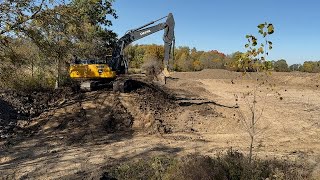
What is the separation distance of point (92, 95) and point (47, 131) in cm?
455

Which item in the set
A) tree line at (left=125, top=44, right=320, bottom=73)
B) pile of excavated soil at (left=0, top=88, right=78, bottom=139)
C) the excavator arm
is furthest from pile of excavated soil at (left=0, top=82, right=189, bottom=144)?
tree line at (left=125, top=44, right=320, bottom=73)

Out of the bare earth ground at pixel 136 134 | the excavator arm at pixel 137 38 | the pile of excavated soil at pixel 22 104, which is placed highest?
the excavator arm at pixel 137 38

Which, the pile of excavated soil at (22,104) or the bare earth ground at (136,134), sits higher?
the pile of excavated soil at (22,104)

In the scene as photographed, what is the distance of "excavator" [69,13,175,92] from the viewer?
19.6 metres

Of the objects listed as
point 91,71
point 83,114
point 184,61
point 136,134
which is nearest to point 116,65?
point 91,71

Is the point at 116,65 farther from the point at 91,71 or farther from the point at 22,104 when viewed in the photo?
the point at 22,104

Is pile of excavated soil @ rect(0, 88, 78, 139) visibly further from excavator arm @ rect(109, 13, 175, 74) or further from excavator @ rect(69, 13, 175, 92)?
excavator arm @ rect(109, 13, 175, 74)

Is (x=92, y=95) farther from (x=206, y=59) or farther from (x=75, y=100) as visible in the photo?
(x=206, y=59)

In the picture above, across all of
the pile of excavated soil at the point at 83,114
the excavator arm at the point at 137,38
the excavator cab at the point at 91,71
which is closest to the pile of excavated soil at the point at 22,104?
the pile of excavated soil at the point at 83,114

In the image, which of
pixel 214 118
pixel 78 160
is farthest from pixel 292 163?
pixel 214 118

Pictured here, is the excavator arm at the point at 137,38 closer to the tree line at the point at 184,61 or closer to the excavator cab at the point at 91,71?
the excavator cab at the point at 91,71

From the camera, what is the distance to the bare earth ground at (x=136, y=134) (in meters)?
11.2

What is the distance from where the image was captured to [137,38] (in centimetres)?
2072

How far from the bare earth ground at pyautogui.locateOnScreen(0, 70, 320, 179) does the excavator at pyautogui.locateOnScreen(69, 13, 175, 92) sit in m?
0.90
